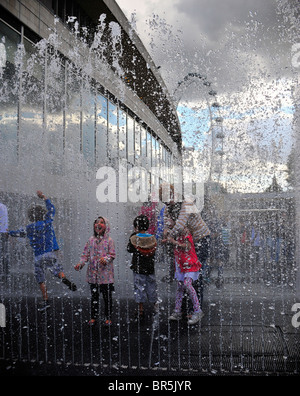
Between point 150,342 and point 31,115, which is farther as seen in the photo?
point 31,115

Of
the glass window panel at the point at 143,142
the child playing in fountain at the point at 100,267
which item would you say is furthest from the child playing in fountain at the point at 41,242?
the glass window panel at the point at 143,142

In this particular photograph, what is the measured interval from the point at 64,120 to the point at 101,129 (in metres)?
2.37

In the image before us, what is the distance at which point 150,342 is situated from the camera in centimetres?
420

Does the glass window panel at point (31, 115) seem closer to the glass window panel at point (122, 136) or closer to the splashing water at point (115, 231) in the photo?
the splashing water at point (115, 231)

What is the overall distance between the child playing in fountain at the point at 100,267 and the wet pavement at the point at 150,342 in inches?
9.0

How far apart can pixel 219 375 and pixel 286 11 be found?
5843 millimetres

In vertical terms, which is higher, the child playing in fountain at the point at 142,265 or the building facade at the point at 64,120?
the building facade at the point at 64,120

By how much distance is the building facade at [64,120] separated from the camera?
10188mm

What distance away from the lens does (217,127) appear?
9.53 meters

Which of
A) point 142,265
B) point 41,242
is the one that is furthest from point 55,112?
point 142,265

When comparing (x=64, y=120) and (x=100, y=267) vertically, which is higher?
(x=64, y=120)

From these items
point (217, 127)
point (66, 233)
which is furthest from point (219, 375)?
point (66, 233)

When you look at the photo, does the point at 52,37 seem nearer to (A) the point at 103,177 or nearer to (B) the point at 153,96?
(A) the point at 103,177

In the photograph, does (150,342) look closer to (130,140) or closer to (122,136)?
(122,136)
